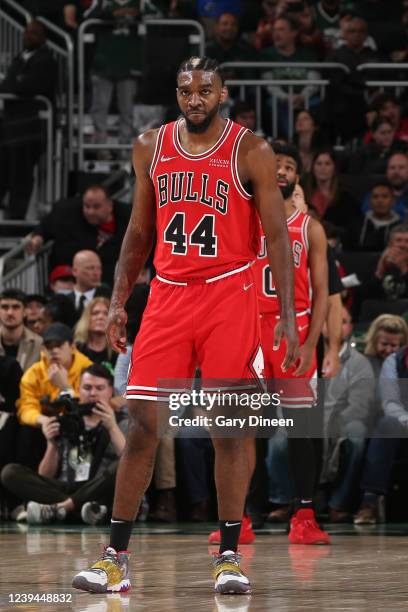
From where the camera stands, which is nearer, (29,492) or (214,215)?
(214,215)

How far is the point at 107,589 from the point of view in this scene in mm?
5715

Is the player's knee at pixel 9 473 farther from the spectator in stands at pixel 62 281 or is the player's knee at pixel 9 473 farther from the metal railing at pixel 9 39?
the metal railing at pixel 9 39

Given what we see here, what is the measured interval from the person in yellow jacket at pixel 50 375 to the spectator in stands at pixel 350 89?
4856 mm

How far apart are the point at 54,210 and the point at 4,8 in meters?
4.55

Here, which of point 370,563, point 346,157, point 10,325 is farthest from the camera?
point 346,157

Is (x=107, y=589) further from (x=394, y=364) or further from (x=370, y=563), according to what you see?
(x=394, y=364)

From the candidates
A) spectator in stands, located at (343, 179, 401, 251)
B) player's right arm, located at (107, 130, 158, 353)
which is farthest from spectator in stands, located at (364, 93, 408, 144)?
player's right arm, located at (107, 130, 158, 353)

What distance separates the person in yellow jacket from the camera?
10.3 metres

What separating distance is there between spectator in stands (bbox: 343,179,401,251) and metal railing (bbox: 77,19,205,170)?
233 cm

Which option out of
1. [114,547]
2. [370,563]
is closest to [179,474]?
[370,563]

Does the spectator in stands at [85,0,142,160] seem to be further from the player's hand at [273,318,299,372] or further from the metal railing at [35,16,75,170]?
the player's hand at [273,318,299,372]

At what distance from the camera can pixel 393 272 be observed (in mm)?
11516

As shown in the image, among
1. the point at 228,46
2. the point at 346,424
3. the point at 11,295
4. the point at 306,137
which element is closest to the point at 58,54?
the point at 228,46

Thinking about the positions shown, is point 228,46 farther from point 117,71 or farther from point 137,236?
point 137,236
